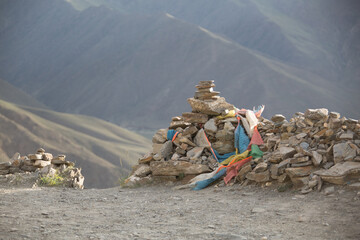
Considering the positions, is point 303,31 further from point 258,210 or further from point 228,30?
point 258,210

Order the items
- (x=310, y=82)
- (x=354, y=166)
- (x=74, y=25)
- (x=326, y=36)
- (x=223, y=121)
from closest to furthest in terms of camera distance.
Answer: (x=354, y=166)
(x=223, y=121)
(x=310, y=82)
(x=326, y=36)
(x=74, y=25)

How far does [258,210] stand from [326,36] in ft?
260

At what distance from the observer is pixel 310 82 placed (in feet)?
201

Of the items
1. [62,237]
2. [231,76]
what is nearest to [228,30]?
[231,76]

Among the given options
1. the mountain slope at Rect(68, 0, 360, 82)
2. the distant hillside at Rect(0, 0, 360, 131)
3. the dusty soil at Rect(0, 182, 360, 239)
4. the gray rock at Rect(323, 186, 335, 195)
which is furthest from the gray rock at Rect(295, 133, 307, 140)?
the mountain slope at Rect(68, 0, 360, 82)

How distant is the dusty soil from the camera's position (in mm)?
4844

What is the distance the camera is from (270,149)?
27.3 feet

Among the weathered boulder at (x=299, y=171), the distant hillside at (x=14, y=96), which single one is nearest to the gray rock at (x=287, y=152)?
the weathered boulder at (x=299, y=171)

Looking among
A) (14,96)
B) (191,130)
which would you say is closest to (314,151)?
(191,130)

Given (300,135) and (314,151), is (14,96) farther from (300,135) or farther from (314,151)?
(314,151)

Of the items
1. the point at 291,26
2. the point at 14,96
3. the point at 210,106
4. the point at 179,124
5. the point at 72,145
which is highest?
the point at 291,26

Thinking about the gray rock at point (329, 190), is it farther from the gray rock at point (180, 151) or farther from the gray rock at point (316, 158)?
the gray rock at point (180, 151)

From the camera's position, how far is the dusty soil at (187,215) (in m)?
4.84

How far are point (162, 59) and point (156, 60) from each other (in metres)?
0.99
